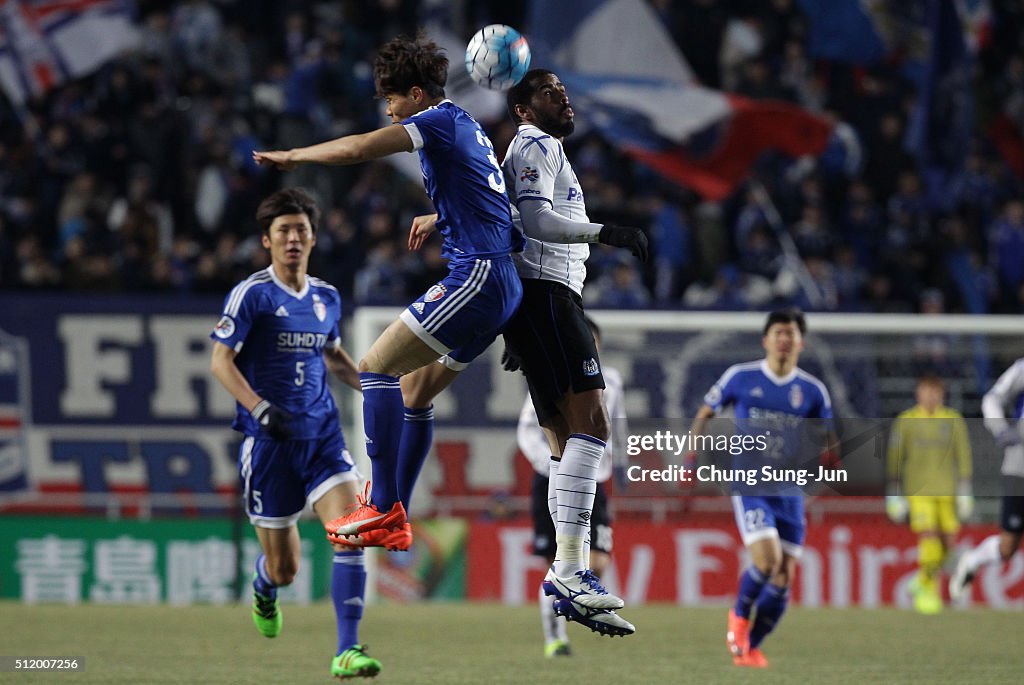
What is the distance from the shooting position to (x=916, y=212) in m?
18.1

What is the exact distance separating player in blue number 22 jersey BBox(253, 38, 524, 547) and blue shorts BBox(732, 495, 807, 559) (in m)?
3.82

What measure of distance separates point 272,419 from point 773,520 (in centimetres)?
373

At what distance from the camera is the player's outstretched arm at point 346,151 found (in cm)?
578

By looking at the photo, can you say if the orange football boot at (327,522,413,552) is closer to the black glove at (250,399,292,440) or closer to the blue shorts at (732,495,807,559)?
the black glove at (250,399,292,440)

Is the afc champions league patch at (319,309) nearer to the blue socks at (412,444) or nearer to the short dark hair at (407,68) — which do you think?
the blue socks at (412,444)

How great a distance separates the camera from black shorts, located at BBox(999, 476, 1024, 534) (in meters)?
12.5

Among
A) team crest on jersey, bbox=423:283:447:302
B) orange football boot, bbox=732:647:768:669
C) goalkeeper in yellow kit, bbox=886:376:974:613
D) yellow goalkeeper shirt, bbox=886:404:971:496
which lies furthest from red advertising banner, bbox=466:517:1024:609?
team crest on jersey, bbox=423:283:447:302

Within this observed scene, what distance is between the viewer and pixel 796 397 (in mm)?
10352

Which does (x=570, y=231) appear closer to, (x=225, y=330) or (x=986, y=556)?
(x=225, y=330)

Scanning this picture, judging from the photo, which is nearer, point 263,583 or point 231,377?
point 231,377

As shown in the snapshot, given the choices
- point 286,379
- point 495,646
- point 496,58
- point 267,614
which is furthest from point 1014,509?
point 496,58

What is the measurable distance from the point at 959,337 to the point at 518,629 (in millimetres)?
5625

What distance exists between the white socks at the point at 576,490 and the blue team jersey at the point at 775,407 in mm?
3657

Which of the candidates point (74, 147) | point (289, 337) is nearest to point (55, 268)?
point (74, 147)
